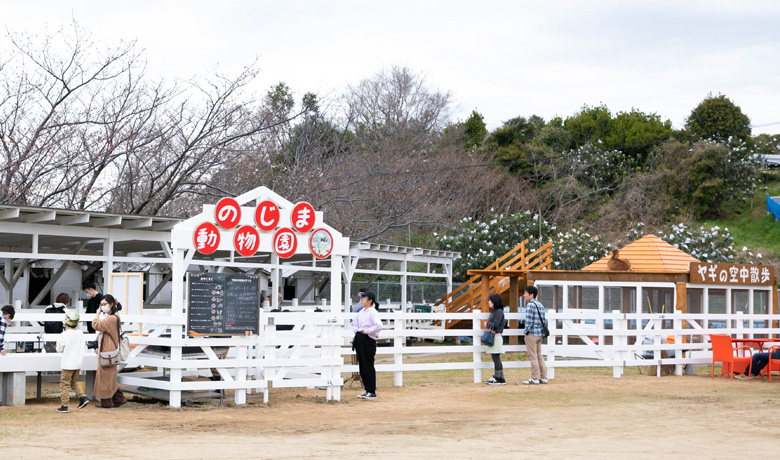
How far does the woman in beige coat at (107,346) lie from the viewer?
36.3ft

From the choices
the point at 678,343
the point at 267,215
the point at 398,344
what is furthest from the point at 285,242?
the point at 678,343

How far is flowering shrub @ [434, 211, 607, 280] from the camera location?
33.2 meters

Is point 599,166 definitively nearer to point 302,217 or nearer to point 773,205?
point 773,205

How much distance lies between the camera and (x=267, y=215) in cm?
1225

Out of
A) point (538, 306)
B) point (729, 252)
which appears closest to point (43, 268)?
point (538, 306)

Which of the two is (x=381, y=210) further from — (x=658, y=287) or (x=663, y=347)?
(x=663, y=347)

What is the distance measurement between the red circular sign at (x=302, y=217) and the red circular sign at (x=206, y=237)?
1197 millimetres

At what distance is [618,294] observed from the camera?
21297 mm

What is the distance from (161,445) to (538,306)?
7.70 meters

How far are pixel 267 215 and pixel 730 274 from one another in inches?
456

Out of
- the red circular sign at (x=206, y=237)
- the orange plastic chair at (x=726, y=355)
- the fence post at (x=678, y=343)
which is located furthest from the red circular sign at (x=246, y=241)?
the orange plastic chair at (x=726, y=355)

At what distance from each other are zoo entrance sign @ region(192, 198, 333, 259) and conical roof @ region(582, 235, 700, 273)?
34.5 feet

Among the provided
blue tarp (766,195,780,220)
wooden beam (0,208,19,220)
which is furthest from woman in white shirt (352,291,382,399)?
blue tarp (766,195,780,220)

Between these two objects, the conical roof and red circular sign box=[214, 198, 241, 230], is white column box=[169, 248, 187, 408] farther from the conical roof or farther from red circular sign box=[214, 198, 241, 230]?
the conical roof
